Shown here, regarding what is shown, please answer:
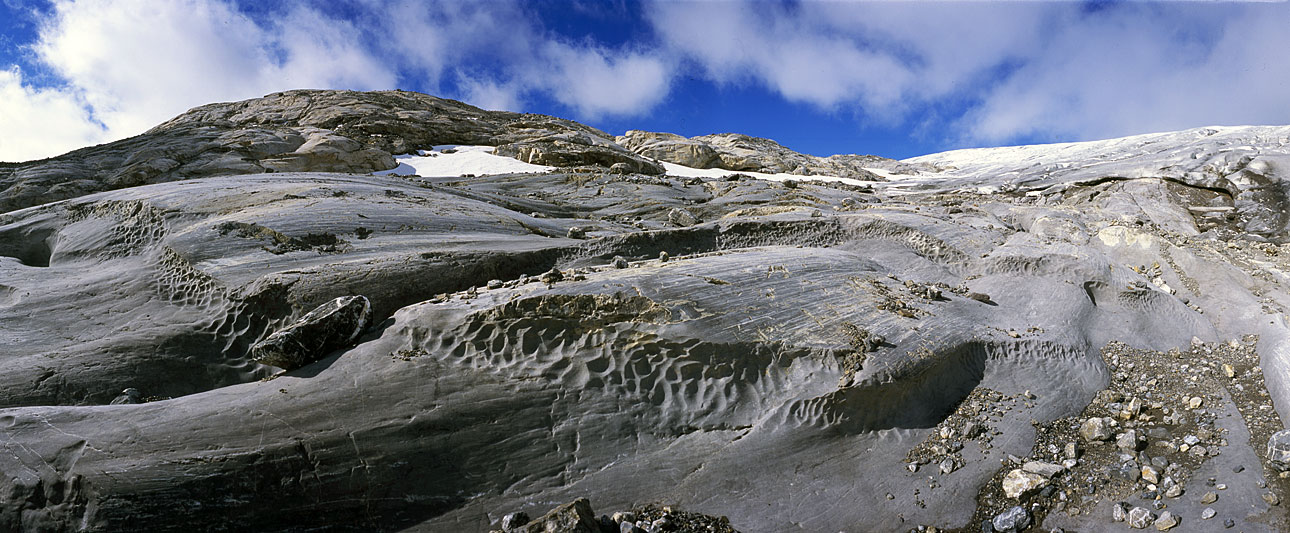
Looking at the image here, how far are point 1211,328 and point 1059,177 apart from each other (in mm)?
9198

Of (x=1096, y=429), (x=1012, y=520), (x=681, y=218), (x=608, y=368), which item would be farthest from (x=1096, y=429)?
(x=681, y=218)

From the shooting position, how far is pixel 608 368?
448cm

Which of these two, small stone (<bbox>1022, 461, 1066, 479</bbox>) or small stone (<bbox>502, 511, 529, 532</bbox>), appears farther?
small stone (<bbox>1022, 461, 1066, 479</bbox>)

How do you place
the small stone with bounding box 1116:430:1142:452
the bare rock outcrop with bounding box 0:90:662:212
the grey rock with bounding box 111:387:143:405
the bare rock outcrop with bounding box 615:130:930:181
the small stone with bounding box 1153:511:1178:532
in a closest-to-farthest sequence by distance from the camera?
the small stone with bounding box 1153:511:1178:532
the small stone with bounding box 1116:430:1142:452
the grey rock with bounding box 111:387:143:405
the bare rock outcrop with bounding box 0:90:662:212
the bare rock outcrop with bounding box 615:130:930:181

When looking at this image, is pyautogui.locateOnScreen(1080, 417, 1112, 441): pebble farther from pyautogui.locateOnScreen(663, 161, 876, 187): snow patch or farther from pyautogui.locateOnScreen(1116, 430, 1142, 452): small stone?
pyautogui.locateOnScreen(663, 161, 876, 187): snow patch

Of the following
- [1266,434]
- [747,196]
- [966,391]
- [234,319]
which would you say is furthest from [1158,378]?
[234,319]

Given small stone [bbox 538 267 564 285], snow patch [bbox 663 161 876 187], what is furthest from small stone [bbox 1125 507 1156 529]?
snow patch [bbox 663 161 876 187]

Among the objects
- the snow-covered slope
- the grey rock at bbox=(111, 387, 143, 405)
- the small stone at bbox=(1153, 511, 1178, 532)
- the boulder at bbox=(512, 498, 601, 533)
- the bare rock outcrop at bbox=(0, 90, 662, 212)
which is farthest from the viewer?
the bare rock outcrop at bbox=(0, 90, 662, 212)

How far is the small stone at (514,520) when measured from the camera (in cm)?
367

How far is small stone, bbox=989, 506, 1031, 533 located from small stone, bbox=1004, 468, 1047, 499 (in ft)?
0.61

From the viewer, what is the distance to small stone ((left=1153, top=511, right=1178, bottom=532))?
11.9 ft

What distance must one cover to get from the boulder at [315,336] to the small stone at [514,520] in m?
2.08

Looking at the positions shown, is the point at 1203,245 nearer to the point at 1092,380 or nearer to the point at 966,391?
the point at 1092,380

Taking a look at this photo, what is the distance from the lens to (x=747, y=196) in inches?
491
